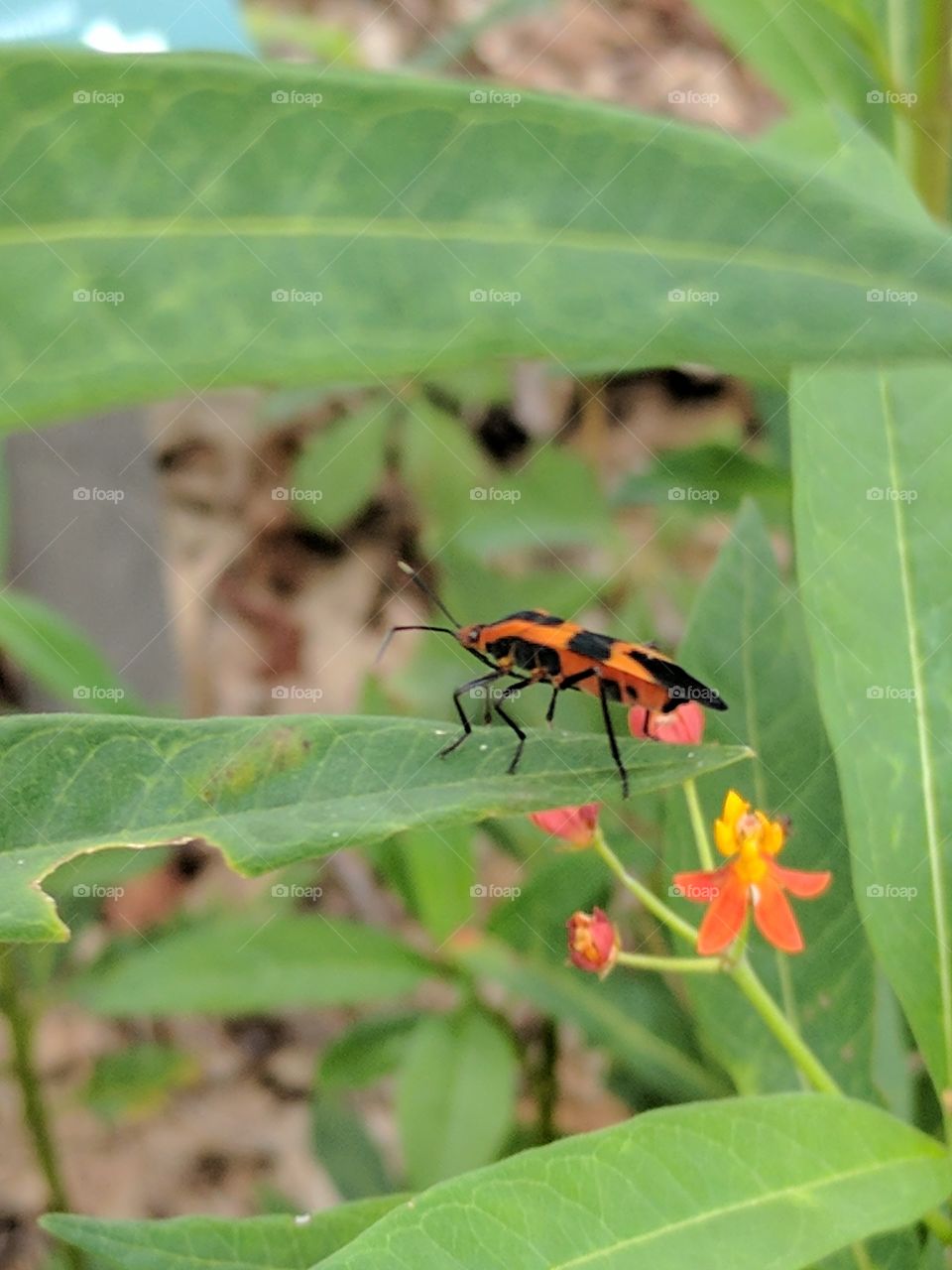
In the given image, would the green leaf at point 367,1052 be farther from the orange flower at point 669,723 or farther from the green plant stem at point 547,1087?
the orange flower at point 669,723

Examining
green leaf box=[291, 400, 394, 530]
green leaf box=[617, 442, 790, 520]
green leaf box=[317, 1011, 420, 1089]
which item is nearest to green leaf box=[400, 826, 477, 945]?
green leaf box=[317, 1011, 420, 1089]

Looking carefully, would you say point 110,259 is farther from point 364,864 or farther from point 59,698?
point 364,864

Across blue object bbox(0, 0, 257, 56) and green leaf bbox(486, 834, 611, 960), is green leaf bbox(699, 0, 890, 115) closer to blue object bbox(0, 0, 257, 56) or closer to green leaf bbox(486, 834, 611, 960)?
blue object bbox(0, 0, 257, 56)

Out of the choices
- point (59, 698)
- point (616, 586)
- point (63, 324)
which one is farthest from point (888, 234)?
point (59, 698)

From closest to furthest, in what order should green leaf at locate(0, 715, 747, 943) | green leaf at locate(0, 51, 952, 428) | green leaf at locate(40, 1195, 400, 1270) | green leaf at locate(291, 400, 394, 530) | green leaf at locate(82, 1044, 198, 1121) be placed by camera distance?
1. green leaf at locate(0, 51, 952, 428)
2. green leaf at locate(0, 715, 747, 943)
3. green leaf at locate(40, 1195, 400, 1270)
4. green leaf at locate(82, 1044, 198, 1121)
5. green leaf at locate(291, 400, 394, 530)

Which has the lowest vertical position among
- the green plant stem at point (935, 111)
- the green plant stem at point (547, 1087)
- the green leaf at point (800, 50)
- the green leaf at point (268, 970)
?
the green plant stem at point (547, 1087)

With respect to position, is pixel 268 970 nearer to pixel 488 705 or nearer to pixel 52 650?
pixel 52 650

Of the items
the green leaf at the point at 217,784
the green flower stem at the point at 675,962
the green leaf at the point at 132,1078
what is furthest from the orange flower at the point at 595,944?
the green leaf at the point at 132,1078
